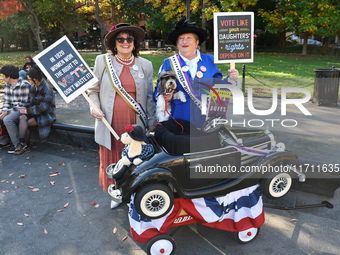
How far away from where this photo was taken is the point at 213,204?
115 inches

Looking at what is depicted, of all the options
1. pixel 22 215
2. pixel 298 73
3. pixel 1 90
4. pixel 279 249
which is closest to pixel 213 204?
pixel 279 249

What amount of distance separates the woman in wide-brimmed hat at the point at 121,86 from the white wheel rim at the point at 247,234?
1.61 meters

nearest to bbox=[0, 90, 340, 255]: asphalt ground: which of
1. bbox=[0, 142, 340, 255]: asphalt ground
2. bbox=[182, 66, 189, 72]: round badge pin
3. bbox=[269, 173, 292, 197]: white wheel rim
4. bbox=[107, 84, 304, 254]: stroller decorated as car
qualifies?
bbox=[0, 142, 340, 255]: asphalt ground

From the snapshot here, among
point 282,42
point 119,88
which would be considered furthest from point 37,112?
point 282,42

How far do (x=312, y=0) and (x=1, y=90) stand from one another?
72.9 ft

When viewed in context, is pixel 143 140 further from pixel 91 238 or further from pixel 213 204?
pixel 91 238

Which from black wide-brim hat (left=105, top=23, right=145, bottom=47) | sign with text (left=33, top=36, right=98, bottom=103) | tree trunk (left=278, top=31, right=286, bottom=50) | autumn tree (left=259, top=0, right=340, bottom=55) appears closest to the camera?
sign with text (left=33, top=36, right=98, bottom=103)

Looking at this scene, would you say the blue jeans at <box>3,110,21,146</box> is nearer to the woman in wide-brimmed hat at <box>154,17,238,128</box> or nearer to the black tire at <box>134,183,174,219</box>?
the woman in wide-brimmed hat at <box>154,17,238,128</box>

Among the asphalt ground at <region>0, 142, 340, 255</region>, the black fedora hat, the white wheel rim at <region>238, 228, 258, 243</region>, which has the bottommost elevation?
the asphalt ground at <region>0, 142, 340, 255</region>

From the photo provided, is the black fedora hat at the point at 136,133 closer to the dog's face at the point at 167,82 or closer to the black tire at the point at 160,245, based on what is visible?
the dog's face at the point at 167,82

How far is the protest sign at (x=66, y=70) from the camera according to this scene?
312cm

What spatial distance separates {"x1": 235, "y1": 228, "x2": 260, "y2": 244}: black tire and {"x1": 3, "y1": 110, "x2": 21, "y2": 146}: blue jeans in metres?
4.81

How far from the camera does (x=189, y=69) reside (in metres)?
3.30

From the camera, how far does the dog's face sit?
3.07 m
